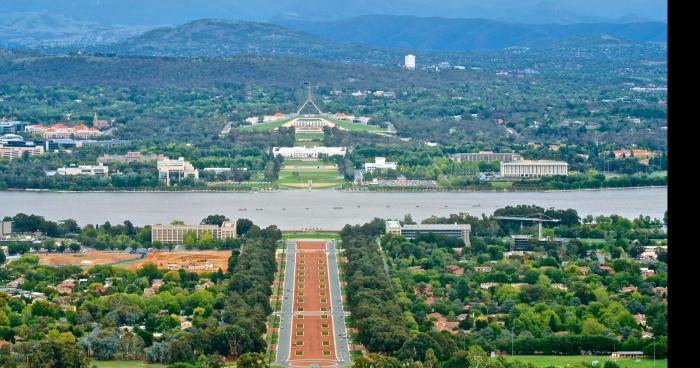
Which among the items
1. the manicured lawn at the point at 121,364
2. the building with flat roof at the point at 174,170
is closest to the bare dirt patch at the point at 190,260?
the manicured lawn at the point at 121,364

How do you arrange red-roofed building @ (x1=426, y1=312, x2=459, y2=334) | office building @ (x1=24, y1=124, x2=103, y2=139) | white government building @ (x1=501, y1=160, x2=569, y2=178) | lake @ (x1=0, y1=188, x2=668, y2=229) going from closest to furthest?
red-roofed building @ (x1=426, y1=312, x2=459, y2=334)
lake @ (x1=0, y1=188, x2=668, y2=229)
white government building @ (x1=501, y1=160, x2=569, y2=178)
office building @ (x1=24, y1=124, x2=103, y2=139)

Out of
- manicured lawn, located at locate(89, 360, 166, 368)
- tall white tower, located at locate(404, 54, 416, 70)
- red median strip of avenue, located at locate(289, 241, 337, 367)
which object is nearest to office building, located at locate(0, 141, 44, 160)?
red median strip of avenue, located at locate(289, 241, 337, 367)

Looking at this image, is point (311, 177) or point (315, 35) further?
point (315, 35)

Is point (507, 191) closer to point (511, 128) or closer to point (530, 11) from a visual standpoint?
point (511, 128)

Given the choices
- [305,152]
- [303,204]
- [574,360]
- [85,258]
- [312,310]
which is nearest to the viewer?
[574,360]

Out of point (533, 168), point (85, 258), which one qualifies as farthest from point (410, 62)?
point (85, 258)

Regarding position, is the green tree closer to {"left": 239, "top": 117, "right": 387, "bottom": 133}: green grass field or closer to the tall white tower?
{"left": 239, "top": 117, "right": 387, "bottom": 133}: green grass field

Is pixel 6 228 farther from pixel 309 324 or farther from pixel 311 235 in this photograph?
pixel 309 324
